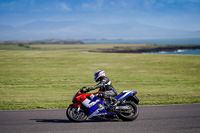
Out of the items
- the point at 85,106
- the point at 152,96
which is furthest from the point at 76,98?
the point at 152,96

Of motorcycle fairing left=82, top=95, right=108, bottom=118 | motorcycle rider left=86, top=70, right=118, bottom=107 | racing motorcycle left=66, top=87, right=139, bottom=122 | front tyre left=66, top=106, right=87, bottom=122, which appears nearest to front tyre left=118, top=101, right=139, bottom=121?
racing motorcycle left=66, top=87, right=139, bottom=122

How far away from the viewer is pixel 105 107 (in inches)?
346

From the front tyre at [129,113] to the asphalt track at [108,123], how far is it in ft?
0.62

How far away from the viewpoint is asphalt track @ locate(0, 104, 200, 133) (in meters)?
7.64

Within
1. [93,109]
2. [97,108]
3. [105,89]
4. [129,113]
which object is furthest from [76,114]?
[129,113]

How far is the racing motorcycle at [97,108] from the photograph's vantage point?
8.71 metres

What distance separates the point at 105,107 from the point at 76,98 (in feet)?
3.41

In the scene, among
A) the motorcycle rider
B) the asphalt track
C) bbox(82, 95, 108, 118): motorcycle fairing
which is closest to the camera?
the asphalt track

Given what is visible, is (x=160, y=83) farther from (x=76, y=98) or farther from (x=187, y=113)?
(x=76, y=98)

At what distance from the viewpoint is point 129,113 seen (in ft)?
29.1

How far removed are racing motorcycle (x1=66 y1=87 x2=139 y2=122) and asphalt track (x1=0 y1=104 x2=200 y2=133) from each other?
0.76ft

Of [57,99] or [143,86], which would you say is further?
[143,86]

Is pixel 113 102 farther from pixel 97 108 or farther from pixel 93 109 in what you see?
pixel 93 109

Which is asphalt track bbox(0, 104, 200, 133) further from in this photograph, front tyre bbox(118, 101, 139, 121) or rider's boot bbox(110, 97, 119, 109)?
rider's boot bbox(110, 97, 119, 109)
